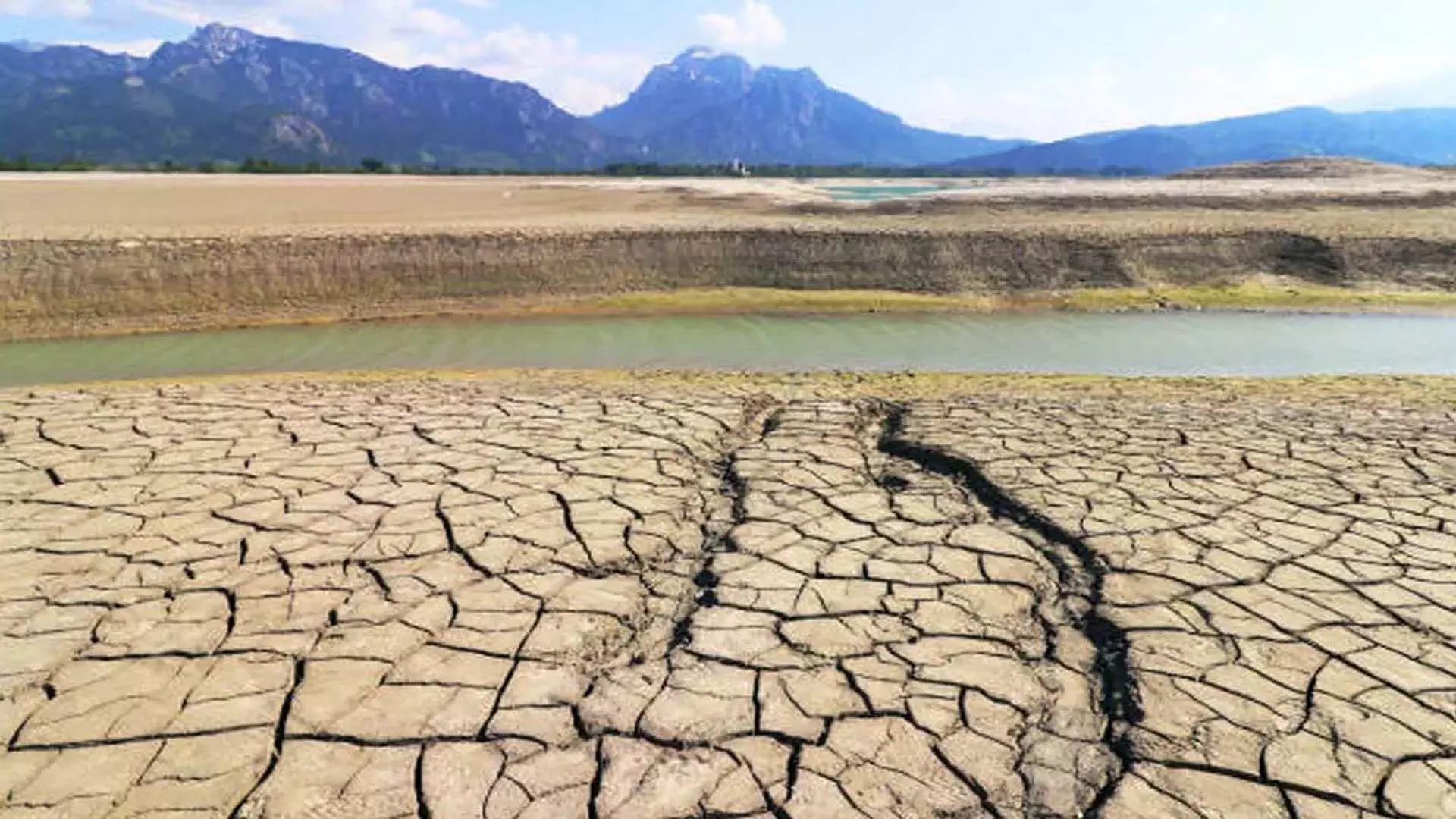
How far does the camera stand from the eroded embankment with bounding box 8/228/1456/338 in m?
11.8

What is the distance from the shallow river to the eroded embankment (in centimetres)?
80

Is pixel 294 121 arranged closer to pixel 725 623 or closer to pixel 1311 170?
pixel 1311 170

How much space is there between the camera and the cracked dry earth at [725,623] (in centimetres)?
242

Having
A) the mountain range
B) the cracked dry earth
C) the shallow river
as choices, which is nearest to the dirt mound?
the shallow river

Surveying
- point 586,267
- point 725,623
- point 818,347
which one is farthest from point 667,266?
point 725,623

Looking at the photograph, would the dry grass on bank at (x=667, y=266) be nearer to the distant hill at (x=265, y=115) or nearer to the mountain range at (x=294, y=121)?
the mountain range at (x=294, y=121)

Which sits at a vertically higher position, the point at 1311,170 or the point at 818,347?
the point at 1311,170

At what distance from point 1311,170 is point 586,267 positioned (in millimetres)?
34252

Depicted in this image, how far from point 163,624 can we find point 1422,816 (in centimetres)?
365

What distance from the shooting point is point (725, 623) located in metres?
3.17

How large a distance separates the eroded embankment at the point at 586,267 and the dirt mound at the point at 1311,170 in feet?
77.7

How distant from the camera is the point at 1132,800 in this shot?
2.34 meters

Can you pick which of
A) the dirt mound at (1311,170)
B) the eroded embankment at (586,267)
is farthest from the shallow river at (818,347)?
the dirt mound at (1311,170)

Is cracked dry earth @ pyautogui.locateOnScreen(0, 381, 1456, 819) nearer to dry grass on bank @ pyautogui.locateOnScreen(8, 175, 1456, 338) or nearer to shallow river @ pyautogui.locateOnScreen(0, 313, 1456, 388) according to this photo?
shallow river @ pyautogui.locateOnScreen(0, 313, 1456, 388)
